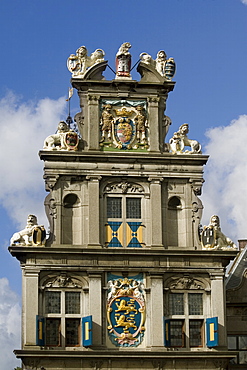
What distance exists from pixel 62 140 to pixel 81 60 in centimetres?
405

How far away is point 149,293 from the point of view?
4616 centimetres

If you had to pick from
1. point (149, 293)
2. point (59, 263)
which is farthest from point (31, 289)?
point (149, 293)

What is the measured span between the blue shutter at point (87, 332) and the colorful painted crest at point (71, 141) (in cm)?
782

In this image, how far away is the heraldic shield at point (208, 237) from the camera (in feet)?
154

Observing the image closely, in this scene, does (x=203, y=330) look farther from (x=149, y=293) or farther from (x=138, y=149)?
(x=138, y=149)

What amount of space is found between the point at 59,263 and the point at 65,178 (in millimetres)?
3969

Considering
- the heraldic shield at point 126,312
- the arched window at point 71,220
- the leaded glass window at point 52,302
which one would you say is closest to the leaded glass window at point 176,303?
the heraldic shield at point 126,312

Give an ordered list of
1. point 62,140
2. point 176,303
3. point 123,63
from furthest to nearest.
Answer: point 123,63 → point 62,140 → point 176,303

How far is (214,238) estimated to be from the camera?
47156 millimetres

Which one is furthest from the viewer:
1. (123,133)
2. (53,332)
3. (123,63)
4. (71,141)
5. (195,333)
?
(123,63)

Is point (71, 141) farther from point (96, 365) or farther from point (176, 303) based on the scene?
point (96, 365)

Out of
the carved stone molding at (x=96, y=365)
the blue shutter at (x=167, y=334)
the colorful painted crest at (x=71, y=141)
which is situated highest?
the colorful painted crest at (x=71, y=141)

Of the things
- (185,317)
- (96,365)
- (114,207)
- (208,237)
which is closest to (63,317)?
(96,365)

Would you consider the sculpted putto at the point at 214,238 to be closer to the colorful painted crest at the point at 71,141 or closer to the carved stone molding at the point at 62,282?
the carved stone molding at the point at 62,282
